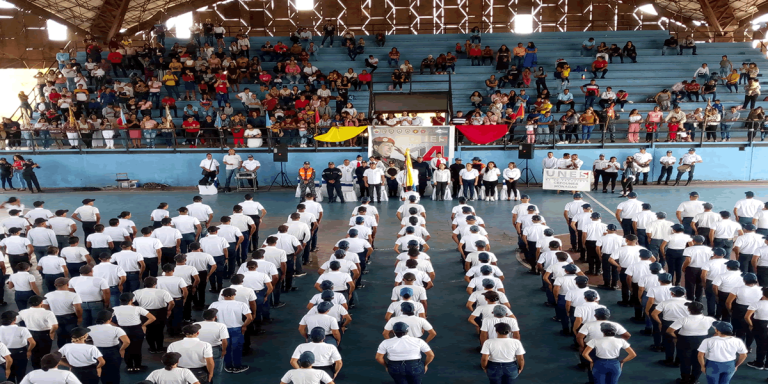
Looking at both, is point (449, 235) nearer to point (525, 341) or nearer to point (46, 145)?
point (525, 341)

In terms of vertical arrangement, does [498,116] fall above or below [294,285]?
above

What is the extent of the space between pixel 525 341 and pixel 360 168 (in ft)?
41.7

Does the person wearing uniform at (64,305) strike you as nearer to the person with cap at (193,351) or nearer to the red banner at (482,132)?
the person with cap at (193,351)

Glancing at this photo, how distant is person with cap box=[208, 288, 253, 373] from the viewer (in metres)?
8.93

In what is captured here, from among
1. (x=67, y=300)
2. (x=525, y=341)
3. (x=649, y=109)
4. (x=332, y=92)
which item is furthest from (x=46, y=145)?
(x=649, y=109)

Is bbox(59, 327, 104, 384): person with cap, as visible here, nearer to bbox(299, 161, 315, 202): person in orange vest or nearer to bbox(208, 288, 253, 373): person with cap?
bbox(208, 288, 253, 373): person with cap

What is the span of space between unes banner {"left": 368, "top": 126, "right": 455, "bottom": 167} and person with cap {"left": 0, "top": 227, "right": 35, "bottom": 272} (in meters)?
12.7

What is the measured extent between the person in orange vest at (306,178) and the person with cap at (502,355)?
14.4 m

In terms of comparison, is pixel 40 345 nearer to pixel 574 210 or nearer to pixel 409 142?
pixel 574 210

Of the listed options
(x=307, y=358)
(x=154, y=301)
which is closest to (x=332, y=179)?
(x=154, y=301)

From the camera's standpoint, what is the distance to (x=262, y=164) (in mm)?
25000

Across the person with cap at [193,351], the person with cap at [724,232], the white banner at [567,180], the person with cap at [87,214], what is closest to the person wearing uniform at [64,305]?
the person with cap at [193,351]

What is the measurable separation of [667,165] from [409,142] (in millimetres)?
9530

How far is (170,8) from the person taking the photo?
42.4 meters
